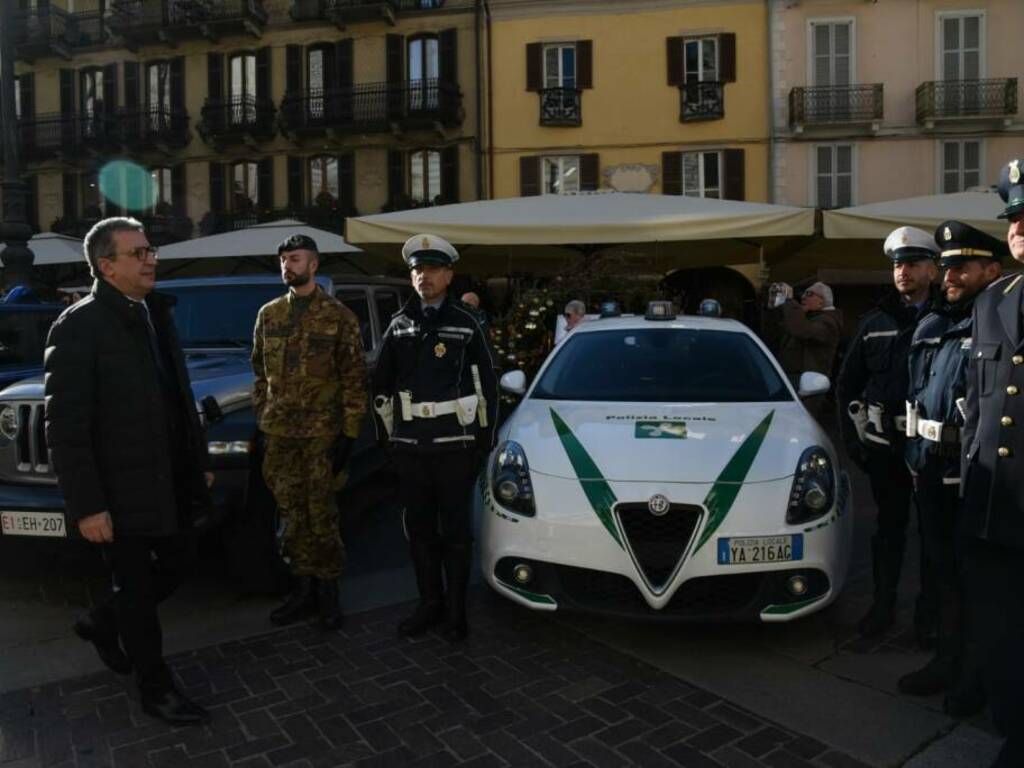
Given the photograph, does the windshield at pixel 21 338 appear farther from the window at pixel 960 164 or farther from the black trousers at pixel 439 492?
the window at pixel 960 164

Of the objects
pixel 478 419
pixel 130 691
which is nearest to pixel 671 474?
pixel 478 419

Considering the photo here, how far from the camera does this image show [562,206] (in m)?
8.84

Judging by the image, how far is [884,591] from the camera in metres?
3.95

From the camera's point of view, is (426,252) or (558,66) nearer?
(426,252)

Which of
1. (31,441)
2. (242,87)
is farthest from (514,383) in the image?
(242,87)

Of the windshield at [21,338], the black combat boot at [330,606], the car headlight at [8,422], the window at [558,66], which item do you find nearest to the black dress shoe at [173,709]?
the black combat boot at [330,606]

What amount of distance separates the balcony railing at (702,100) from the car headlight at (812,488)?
61.4 feet

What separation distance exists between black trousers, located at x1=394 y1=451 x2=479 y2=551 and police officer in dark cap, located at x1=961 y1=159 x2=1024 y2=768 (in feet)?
7.04

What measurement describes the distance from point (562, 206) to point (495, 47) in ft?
48.9

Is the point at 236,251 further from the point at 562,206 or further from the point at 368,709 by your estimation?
the point at 368,709

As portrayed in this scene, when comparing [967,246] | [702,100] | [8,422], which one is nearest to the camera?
[967,246]

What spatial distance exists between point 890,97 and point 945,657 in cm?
→ 2045

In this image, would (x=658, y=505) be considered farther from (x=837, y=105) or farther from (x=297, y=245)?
(x=837, y=105)

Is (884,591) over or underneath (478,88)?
underneath
